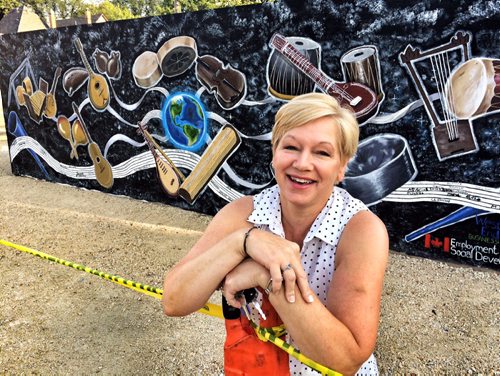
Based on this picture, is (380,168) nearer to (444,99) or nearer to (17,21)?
(444,99)

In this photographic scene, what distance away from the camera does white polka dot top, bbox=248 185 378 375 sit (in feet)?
4.71

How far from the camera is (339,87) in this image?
4723 mm

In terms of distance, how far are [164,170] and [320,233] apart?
212 inches

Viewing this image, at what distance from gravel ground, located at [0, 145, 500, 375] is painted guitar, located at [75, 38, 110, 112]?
8.00 feet

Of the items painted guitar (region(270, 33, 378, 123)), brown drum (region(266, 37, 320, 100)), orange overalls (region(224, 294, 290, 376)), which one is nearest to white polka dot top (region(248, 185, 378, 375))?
orange overalls (region(224, 294, 290, 376))

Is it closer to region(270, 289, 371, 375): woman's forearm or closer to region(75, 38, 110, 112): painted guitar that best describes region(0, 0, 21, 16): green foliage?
region(75, 38, 110, 112): painted guitar

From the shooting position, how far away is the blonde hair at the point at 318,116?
1368 millimetres

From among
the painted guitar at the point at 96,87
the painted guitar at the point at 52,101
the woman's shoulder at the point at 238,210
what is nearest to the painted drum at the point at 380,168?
the woman's shoulder at the point at 238,210

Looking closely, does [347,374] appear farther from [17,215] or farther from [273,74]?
[17,215]

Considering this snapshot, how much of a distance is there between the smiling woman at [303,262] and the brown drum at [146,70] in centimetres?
513

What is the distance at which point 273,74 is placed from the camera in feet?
16.9

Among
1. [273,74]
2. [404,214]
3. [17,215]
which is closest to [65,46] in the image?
[17,215]

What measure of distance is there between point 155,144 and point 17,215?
2.41 m

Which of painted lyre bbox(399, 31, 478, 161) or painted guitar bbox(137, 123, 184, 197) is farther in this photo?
painted guitar bbox(137, 123, 184, 197)
